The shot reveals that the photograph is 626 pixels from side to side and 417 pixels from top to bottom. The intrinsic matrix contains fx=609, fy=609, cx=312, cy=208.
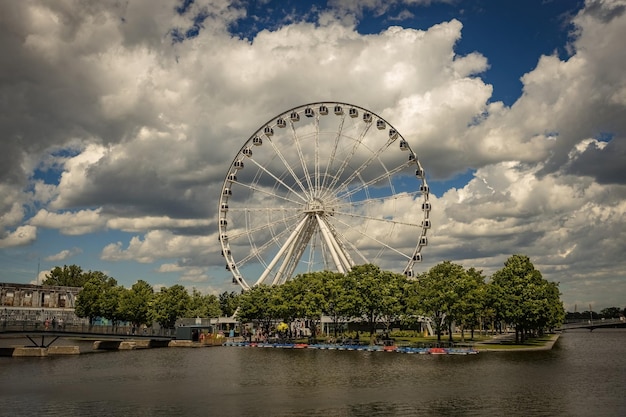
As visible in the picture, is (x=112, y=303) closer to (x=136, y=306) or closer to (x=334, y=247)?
(x=136, y=306)

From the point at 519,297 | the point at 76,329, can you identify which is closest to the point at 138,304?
the point at 76,329

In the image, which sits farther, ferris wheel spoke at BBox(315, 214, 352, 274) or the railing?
ferris wheel spoke at BBox(315, 214, 352, 274)

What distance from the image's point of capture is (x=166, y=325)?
142m

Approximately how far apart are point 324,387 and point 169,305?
97.7 m

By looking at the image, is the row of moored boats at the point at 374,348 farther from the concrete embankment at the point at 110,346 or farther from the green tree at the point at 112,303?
the green tree at the point at 112,303

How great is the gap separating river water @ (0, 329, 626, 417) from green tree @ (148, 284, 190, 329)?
210 feet

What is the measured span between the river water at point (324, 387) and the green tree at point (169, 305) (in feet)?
210

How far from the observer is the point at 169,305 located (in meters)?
137

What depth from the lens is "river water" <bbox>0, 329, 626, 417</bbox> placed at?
3544 cm

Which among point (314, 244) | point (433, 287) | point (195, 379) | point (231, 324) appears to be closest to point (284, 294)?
point (314, 244)

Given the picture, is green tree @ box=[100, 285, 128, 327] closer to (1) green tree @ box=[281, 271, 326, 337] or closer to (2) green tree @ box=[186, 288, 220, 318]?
(2) green tree @ box=[186, 288, 220, 318]

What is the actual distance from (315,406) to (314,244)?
248ft

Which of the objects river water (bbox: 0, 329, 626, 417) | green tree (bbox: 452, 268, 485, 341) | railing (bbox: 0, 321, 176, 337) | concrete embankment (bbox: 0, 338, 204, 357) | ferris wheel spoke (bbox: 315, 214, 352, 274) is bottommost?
concrete embankment (bbox: 0, 338, 204, 357)

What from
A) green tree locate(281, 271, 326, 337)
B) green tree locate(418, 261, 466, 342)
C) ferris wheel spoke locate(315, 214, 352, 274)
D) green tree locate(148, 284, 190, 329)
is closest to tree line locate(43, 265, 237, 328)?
green tree locate(148, 284, 190, 329)
